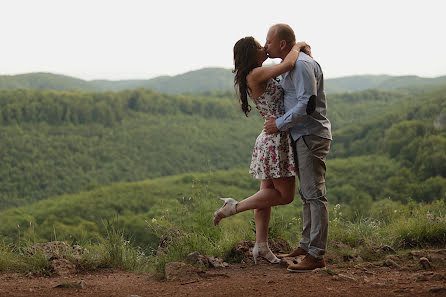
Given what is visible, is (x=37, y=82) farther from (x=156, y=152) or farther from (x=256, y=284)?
(x=256, y=284)

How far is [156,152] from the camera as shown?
107250 millimetres

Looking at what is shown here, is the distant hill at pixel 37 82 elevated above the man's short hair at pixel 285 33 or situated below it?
above

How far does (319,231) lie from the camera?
382cm

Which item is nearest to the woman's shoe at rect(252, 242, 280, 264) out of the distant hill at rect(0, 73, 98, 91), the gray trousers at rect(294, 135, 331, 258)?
the gray trousers at rect(294, 135, 331, 258)

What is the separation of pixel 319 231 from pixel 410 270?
0.79 m

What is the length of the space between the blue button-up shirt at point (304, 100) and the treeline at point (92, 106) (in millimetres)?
111226

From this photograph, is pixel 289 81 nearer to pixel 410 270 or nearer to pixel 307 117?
pixel 307 117

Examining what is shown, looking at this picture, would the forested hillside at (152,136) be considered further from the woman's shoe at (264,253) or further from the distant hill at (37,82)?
the distant hill at (37,82)

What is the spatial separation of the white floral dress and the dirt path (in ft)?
2.60

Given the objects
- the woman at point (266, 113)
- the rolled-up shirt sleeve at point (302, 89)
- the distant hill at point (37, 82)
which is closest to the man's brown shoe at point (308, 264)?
the woman at point (266, 113)

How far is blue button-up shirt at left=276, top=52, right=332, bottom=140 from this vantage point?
367 cm

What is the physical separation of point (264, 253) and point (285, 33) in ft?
5.88

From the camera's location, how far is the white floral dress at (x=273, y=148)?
3844mm

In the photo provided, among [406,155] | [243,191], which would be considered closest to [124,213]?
[243,191]
